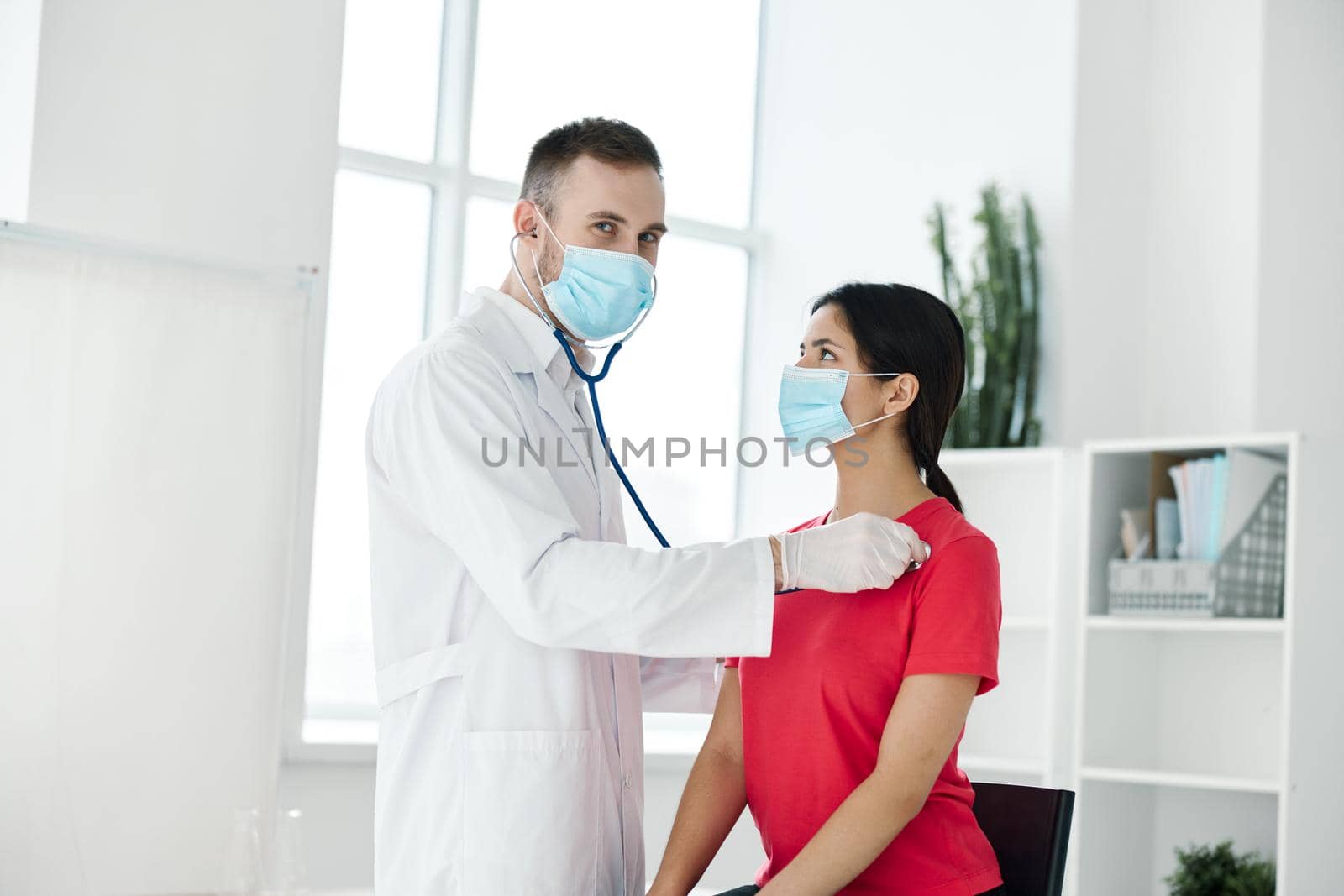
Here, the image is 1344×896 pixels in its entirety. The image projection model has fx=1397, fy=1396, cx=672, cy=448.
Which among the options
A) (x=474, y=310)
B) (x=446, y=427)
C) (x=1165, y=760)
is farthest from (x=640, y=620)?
(x=1165, y=760)

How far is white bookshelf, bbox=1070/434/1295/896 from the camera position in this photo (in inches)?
134

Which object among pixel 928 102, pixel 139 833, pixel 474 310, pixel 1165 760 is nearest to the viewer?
pixel 474 310

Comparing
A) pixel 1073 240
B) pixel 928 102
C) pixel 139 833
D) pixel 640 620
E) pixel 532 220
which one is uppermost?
pixel 928 102

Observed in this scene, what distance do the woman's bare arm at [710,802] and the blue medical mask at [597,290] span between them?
509 mm

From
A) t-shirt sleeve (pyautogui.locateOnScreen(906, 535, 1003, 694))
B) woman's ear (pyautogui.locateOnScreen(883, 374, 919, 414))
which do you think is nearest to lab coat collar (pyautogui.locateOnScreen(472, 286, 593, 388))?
woman's ear (pyautogui.locateOnScreen(883, 374, 919, 414))

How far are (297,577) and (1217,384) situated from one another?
7.82 ft

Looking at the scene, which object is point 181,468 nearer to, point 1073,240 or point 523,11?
point 523,11

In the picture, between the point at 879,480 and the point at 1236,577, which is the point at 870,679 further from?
the point at 1236,577

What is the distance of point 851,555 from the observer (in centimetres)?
158

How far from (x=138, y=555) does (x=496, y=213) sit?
170 cm

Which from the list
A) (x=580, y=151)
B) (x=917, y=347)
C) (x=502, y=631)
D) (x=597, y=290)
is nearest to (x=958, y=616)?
(x=917, y=347)

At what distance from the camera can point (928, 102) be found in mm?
4160

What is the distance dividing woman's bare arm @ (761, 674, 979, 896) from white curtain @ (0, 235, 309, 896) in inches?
65.1

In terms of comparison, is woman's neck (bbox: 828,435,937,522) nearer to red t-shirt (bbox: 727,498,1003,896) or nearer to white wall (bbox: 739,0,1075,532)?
red t-shirt (bbox: 727,498,1003,896)
